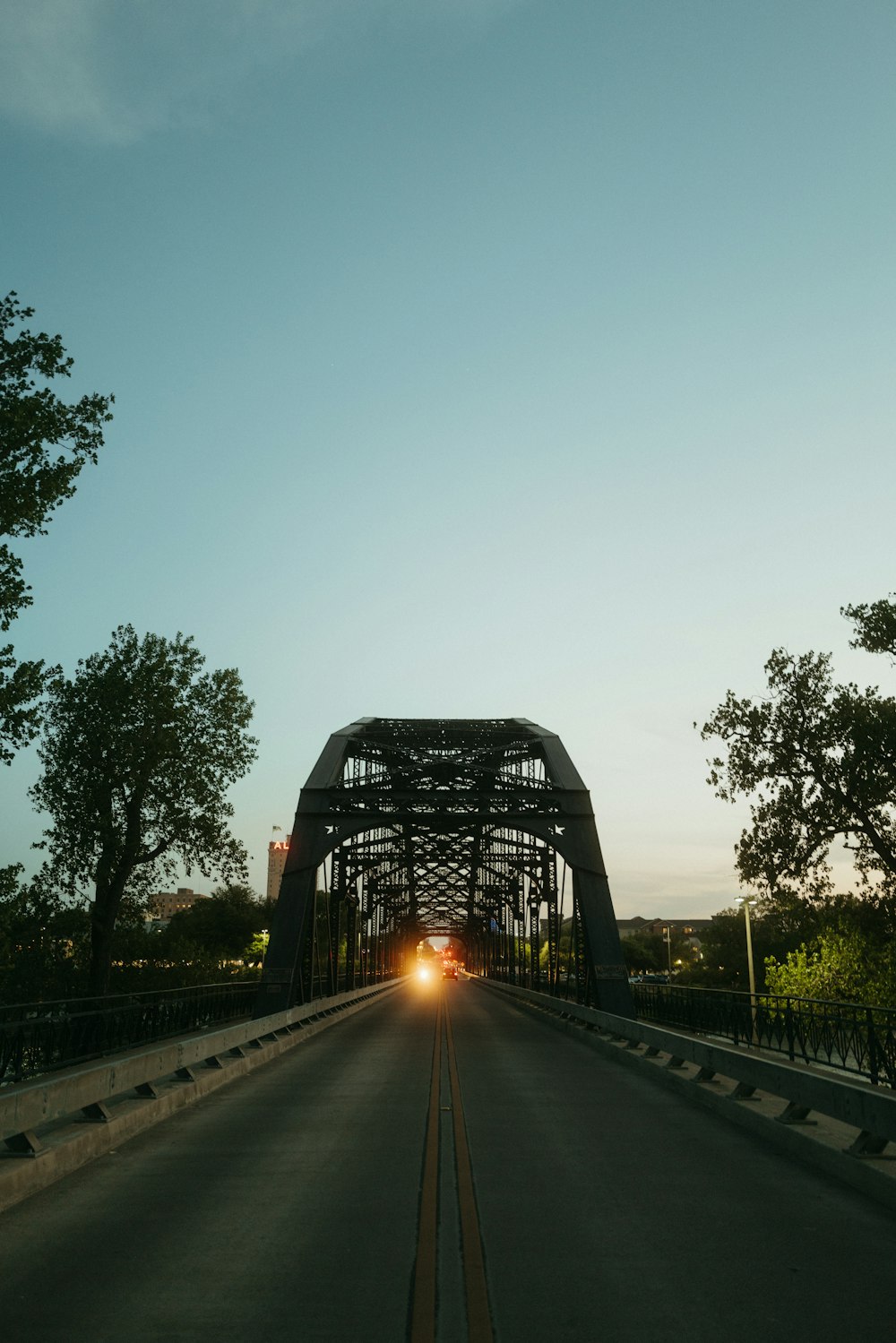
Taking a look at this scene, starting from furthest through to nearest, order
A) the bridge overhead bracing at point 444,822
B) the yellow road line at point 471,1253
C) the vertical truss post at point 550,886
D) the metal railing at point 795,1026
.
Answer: the vertical truss post at point 550,886, the bridge overhead bracing at point 444,822, the metal railing at point 795,1026, the yellow road line at point 471,1253

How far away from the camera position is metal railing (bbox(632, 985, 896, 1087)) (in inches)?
622

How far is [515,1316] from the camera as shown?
548 cm

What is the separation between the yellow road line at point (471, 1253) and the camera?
17.5 ft

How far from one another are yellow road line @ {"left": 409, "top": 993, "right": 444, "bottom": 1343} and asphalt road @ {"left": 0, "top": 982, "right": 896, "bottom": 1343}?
0.9 inches

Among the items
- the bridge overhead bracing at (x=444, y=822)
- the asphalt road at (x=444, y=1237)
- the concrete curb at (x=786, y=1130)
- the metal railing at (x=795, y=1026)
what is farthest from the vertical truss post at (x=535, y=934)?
the asphalt road at (x=444, y=1237)

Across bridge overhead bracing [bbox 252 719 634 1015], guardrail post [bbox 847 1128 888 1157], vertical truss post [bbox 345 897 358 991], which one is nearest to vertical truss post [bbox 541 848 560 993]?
bridge overhead bracing [bbox 252 719 634 1015]

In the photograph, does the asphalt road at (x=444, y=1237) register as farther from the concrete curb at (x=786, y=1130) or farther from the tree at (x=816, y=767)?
the tree at (x=816, y=767)

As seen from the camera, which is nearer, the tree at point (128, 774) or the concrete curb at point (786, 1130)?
the concrete curb at point (786, 1130)

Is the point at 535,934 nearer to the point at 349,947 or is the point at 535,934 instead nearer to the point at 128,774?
the point at 349,947

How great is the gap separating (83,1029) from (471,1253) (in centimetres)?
1387

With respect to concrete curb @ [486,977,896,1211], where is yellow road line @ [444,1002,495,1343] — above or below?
below

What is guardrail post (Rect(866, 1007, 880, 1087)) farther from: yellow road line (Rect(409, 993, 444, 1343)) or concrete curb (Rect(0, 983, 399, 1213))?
concrete curb (Rect(0, 983, 399, 1213))

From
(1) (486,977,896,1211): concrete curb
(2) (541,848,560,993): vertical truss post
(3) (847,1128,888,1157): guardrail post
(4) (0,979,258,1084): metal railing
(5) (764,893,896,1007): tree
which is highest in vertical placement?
(2) (541,848,560,993): vertical truss post

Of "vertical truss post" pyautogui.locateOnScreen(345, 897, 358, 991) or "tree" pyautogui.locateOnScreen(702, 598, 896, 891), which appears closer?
"tree" pyautogui.locateOnScreen(702, 598, 896, 891)
